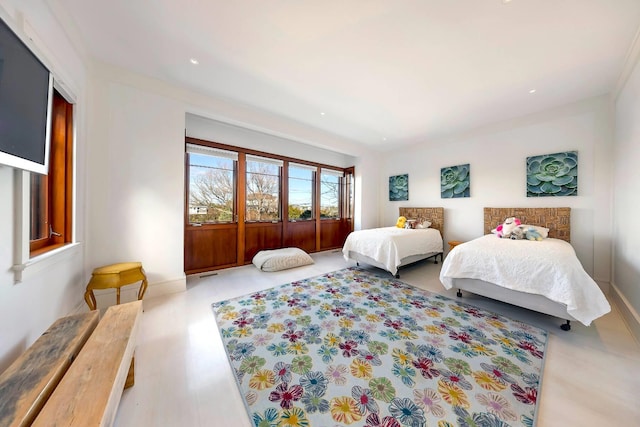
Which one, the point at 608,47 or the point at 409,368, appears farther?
the point at 608,47

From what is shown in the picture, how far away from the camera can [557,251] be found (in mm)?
2258

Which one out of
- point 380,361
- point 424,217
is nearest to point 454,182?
point 424,217

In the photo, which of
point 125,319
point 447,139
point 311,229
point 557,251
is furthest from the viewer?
point 311,229

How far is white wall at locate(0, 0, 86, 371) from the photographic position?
1189 mm

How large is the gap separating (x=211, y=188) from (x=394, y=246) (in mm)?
3301

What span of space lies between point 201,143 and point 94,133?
1342 mm

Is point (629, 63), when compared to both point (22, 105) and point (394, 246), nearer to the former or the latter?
point (394, 246)

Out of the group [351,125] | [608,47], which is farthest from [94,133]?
[608,47]

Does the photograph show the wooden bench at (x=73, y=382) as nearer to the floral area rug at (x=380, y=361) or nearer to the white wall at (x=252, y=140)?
the floral area rug at (x=380, y=361)

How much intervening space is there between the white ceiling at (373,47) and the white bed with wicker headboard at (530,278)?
2062 mm

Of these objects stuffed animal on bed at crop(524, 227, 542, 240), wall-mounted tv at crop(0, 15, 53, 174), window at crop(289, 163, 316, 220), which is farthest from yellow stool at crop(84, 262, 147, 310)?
stuffed animal on bed at crop(524, 227, 542, 240)

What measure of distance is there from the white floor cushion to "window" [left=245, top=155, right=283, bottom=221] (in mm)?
788

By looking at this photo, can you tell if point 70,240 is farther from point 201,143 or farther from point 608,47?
point 608,47

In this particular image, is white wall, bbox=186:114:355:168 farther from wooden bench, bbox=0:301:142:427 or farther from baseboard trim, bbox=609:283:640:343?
baseboard trim, bbox=609:283:640:343
